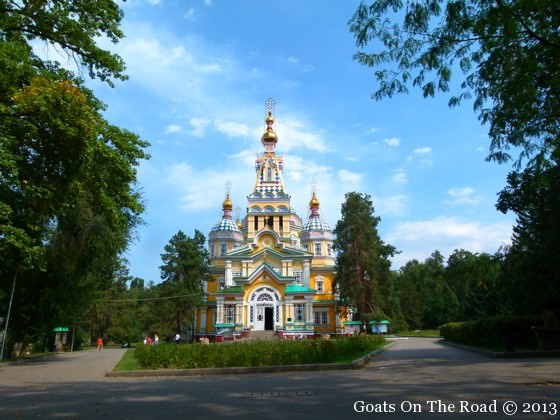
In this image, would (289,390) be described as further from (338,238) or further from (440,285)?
(440,285)

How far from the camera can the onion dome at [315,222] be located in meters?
56.4

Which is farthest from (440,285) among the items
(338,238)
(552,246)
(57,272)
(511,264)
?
(57,272)

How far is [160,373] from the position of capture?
13055 mm

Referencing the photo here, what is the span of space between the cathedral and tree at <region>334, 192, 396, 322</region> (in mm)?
4058

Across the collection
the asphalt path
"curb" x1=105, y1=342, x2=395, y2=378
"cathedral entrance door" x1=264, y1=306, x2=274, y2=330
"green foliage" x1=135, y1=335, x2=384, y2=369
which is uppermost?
"cathedral entrance door" x1=264, y1=306, x2=274, y2=330

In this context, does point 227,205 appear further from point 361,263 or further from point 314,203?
point 361,263

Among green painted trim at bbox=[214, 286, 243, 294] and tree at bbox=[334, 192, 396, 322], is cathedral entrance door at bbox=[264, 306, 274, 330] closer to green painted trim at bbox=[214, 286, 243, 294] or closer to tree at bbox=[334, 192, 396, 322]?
green painted trim at bbox=[214, 286, 243, 294]

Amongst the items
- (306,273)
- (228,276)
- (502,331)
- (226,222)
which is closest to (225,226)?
(226,222)

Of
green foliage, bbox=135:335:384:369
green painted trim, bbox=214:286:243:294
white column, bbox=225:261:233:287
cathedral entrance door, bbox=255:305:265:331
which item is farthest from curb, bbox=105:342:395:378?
white column, bbox=225:261:233:287

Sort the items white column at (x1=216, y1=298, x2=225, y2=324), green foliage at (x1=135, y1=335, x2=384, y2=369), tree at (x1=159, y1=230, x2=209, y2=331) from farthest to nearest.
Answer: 1. white column at (x1=216, y1=298, x2=225, y2=324)
2. tree at (x1=159, y1=230, x2=209, y2=331)
3. green foliage at (x1=135, y1=335, x2=384, y2=369)

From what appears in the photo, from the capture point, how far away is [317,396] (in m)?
7.70

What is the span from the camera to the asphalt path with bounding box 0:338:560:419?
6.35 m

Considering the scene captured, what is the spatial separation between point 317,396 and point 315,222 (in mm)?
49627

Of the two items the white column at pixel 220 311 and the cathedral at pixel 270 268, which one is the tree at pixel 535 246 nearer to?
the cathedral at pixel 270 268
